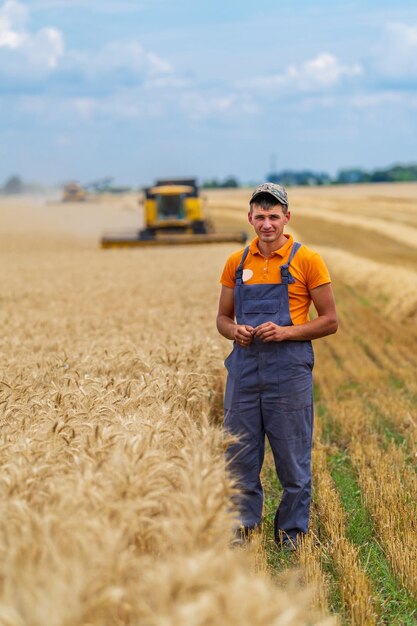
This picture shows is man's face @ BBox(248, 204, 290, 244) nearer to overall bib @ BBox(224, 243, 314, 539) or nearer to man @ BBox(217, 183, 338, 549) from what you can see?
man @ BBox(217, 183, 338, 549)

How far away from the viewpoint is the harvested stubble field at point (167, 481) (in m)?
2.91

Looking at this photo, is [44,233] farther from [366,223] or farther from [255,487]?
[255,487]

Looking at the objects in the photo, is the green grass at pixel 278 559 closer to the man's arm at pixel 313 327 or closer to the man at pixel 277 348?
the man at pixel 277 348

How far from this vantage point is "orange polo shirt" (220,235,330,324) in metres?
5.50

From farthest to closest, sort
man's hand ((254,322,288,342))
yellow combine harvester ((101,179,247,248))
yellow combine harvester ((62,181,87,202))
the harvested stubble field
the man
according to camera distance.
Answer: yellow combine harvester ((62,181,87,202)) < yellow combine harvester ((101,179,247,248)) < the man < man's hand ((254,322,288,342)) < the harvested stubble field

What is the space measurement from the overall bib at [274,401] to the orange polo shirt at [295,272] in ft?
0.16

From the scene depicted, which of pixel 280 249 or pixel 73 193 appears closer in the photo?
pixel 280 249

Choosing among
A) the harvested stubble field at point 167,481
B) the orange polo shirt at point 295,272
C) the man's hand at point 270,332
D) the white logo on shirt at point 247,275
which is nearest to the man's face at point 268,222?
the orange polo shirt at point 295,272

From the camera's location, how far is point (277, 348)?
550 cm

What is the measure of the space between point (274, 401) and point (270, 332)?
48 cm

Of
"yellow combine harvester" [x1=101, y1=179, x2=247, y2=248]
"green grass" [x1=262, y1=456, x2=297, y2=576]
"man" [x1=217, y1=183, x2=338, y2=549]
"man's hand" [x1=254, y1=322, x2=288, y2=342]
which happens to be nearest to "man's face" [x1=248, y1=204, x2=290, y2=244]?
"man" [x1=217, y1=183, x2=338, y2=549]

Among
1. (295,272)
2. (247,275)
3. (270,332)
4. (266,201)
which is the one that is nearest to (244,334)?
(270,332)

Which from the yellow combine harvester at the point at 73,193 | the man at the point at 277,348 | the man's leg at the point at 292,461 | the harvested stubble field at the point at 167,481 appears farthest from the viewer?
the yellow combine harvester at the point at 73,193

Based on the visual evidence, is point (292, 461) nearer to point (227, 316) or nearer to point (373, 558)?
point (373, 558)
